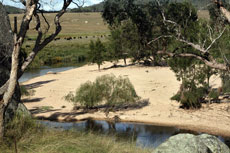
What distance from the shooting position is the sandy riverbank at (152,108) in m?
19.8

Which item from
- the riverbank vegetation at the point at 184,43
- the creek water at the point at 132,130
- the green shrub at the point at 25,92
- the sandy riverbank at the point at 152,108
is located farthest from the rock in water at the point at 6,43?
the green shrub at the point at 25,92

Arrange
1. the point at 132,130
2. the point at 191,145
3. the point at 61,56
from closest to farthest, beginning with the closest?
the point at 191,145
the point at 132,130
the point at 61,56

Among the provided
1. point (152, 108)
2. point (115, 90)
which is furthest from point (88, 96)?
point (152, 108)

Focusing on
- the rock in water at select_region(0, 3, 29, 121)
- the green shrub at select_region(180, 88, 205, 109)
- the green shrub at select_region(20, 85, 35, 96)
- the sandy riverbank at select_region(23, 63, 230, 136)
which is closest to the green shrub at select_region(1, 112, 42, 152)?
the rock in water at select_region(0, 3, 29, 121)

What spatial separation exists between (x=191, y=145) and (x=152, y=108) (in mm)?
16231

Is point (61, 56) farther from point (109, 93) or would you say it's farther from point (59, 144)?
point (59, 144)

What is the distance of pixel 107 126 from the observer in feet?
65.1

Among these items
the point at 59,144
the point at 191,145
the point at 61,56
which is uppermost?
the point at 191,145

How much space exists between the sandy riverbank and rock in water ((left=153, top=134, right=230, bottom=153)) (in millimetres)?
11546

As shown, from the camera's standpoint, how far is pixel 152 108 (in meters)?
22.9

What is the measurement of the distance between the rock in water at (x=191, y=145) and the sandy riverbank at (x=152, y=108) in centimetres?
1155

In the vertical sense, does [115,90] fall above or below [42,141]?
below

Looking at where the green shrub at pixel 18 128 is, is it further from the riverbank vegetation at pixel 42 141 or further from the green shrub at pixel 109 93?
the green shrub at pixel 109 93

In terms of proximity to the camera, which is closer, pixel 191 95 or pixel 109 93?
pixel 191 95
